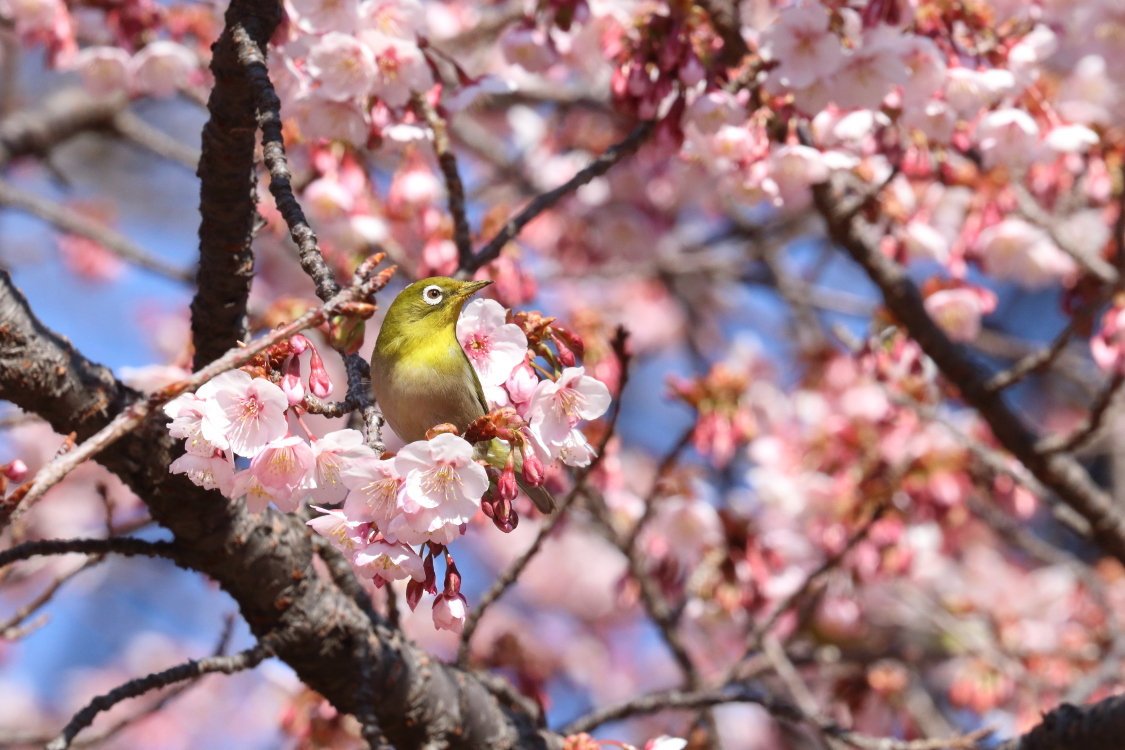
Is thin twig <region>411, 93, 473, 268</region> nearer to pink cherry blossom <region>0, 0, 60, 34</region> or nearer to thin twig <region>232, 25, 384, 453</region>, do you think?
thin twig <region>232, 25, 384, 453</region>

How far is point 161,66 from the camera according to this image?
278 cm

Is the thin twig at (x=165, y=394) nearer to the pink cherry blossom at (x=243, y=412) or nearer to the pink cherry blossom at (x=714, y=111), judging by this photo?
the pink cherry blossom at (x=243, y=412)

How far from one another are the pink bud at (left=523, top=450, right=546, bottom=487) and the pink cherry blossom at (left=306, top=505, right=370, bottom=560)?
208 millimetres

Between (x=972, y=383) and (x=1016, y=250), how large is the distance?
0.82 m

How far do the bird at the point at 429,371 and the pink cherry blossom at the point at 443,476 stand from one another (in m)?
0.19

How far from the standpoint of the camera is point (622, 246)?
463 centimetres

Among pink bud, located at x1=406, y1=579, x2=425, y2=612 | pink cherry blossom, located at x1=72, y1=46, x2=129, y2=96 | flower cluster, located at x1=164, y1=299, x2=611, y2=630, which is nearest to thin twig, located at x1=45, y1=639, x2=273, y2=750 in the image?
flower cluster, located at x1=164, y1=299, x2=611, y2=630

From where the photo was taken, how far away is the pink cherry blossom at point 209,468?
124 centimetres

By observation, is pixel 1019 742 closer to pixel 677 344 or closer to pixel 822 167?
pixel 822 167

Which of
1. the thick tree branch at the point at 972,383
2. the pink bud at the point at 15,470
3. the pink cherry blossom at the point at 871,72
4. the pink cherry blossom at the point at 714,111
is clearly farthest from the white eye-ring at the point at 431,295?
the thick tree branch at the point at 972,383

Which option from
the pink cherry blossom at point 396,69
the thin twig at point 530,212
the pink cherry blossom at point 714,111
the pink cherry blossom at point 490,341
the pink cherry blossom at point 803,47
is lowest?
the pink cherry blossom at point 490,341

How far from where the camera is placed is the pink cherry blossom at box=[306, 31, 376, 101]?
1.94m

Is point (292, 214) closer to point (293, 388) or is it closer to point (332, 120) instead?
point (293, 388)

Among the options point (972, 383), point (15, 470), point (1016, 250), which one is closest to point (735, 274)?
point (1016, 250)
